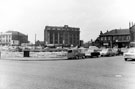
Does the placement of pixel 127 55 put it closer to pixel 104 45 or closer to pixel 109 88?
pixel 109 88

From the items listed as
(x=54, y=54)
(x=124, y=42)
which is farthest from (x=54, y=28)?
(x=54, y=54)

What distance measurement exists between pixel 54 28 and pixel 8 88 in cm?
13257

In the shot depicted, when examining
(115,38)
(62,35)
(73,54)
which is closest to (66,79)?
(73,54)

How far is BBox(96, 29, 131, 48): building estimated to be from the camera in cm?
9506

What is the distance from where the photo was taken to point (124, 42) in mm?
95438

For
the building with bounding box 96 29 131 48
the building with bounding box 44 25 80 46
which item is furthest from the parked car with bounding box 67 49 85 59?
the building with bounding box 44 25 80 46

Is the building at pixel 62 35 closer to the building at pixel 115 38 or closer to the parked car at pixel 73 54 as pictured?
the building at pixel 115 38

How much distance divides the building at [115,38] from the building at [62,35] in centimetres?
3842

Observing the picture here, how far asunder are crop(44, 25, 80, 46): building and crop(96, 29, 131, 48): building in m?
38.4

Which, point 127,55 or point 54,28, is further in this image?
point 54,28

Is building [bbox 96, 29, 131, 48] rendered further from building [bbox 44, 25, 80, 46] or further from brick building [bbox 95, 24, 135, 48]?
building [bbox 44, 25, 80, 46]

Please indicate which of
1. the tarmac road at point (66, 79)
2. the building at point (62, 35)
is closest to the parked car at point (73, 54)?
the tarmac road at point (66, 79)

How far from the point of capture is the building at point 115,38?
9506 centimetres

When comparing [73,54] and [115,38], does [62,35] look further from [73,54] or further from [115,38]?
[73,54]
